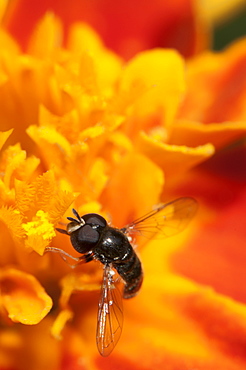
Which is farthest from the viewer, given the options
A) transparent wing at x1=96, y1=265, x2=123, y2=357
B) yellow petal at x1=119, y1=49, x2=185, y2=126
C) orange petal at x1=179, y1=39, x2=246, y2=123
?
orange petal at x1=179, y1=39, x2=246, y2=123

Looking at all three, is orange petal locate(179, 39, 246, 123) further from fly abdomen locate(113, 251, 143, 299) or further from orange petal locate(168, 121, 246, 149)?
fly abdomen locate(113, 251, 143, 299)

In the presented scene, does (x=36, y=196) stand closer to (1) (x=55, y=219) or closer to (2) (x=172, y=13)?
(1) (x=55, y=219)

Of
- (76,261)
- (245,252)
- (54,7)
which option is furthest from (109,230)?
(54,7)

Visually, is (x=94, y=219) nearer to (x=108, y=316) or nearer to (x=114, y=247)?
(x=114, y=247)

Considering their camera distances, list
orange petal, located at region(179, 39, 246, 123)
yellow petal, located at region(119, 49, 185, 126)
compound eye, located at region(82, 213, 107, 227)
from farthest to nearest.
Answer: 1. orange petal, located at region(179, 39, 246, 123)
2. yellow petal, located at region(119, 49, 185, 126)
3. compound eye, located at region(82, 213, 107, 227)

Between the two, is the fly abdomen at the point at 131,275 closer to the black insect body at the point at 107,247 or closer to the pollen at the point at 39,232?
the black insect body at the point at 107,247

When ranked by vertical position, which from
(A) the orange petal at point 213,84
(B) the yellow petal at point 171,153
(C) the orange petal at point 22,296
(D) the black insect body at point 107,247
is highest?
(A) the orange petal at point 213,84

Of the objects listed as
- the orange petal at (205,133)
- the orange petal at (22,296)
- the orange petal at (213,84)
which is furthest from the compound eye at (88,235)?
the orange petal at (213,84)

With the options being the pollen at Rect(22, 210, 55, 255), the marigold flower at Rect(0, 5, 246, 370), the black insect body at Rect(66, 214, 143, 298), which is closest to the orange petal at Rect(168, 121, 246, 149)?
the marigold flower at Rect(0, 5, 246, 370)

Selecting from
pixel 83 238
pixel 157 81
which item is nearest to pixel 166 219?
pixel 83 238
